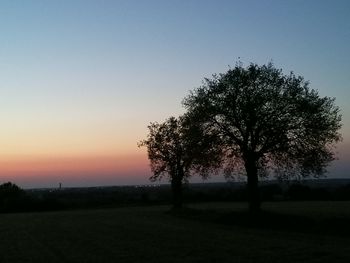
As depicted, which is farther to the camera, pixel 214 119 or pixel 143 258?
pixel 214 119

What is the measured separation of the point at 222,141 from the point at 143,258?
24728mm

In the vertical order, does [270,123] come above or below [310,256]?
above

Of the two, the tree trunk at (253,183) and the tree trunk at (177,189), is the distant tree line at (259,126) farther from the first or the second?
the tree trunk at (177,189)

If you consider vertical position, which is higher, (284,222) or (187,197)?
(187,197)

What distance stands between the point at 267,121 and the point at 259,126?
764 millimetres

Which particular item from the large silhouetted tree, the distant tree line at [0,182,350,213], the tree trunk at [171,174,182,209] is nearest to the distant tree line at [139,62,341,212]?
the large silhouetted tree

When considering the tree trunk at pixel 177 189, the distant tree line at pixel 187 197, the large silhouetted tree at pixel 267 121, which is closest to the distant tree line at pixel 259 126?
the large silhouetted tree at pixel 267 121

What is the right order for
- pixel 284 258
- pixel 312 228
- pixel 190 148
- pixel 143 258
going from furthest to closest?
pixel 190 148 < pixel 312 228 < pixel 143 258 < pixel 284 258

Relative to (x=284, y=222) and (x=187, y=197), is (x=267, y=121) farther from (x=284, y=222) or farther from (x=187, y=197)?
(x=187, y=197)

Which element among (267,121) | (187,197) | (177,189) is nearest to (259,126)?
(267,121)

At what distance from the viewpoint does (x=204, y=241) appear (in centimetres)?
2939

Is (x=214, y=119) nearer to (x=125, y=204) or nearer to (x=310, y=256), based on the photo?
(x=310, y=256)

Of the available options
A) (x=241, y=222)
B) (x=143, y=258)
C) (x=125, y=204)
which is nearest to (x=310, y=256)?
(x=143, y=258)

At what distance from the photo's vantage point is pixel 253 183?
46.8 m
